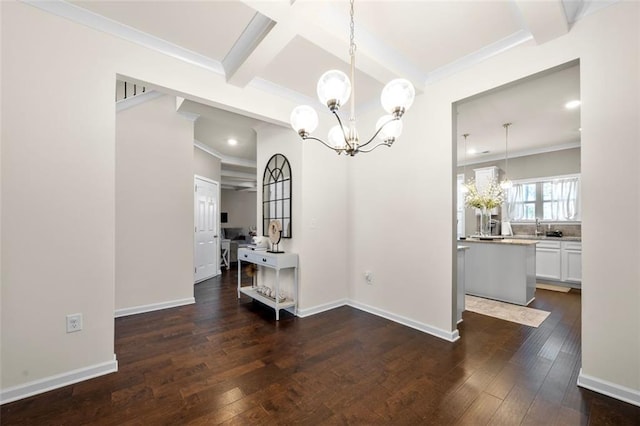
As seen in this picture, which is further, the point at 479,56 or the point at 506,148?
the point at 506,148

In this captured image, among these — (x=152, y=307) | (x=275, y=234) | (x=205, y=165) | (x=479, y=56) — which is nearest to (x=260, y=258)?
(x=275, y=234)

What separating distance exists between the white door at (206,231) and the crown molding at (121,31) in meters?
3.09

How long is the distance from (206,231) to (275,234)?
8.40ft

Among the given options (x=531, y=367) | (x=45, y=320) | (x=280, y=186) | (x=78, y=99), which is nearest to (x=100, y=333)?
(x=45, y=320)

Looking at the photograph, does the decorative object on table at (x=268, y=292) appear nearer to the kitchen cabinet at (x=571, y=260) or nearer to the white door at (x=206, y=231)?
the white door at (x=206, y=231)

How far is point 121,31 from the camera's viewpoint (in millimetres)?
2174

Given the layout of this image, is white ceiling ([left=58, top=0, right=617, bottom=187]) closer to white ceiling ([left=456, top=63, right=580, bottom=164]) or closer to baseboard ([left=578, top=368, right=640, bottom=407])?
white ceiling ([left=456, top=63, right=580, bottom=164])

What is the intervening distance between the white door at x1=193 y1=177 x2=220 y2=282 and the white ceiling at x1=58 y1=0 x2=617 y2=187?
3.27 metres

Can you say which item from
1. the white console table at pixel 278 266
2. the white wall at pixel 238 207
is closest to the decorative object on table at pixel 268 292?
the white console table at pixel 278 266

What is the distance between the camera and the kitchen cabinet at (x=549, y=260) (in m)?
5.14

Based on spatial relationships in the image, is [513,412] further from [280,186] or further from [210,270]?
[210,270]

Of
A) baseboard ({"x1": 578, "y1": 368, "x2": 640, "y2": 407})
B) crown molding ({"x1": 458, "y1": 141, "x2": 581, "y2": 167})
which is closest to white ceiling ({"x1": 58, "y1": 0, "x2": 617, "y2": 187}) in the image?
baseboard ({"x1": 578, "y1": 368, "x2": 640, "y2": 407})

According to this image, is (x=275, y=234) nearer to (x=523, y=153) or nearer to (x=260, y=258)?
(x=260, y=258)

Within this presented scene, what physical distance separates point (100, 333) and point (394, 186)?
3.16m
